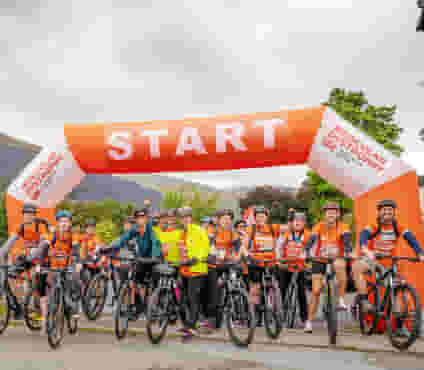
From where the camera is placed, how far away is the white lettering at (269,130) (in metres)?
8.60

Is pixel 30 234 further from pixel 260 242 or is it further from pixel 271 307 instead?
pixel 271 307

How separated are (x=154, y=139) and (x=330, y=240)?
393 cm

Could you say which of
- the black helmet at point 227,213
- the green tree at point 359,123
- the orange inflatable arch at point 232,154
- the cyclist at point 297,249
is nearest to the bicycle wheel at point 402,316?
the orange inflatable arch at point 232,154

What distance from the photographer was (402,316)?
587 cm

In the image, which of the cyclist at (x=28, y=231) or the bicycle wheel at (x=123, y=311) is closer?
the bicycle wheel at (x=123, y=311)

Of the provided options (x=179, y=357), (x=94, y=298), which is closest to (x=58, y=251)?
(x=94, y=298)

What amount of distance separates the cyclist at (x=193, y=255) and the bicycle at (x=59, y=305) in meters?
1.77

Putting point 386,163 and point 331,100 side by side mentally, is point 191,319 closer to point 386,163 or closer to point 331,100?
point 386,163

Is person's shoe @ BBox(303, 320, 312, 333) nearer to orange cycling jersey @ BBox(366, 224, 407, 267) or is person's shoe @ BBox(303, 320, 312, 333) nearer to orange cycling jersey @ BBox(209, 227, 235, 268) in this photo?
orange cycling jersey @ BBox(366, 224, 407, 267)

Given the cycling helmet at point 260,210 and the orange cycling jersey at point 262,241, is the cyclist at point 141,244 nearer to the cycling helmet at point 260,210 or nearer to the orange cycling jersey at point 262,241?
the orange cycling jersey at point 262,241

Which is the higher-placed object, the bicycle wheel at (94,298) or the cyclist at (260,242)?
the cyclist at (260,242)

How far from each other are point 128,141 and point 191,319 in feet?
12.5

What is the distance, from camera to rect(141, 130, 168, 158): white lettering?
9031 millimetres

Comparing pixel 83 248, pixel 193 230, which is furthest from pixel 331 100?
pixel 193 230
